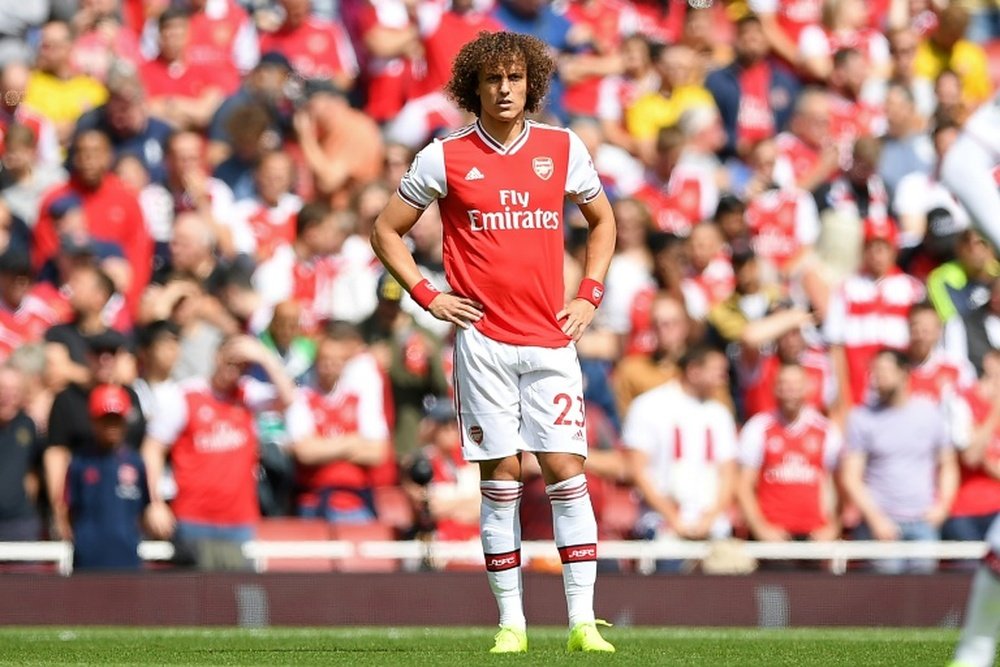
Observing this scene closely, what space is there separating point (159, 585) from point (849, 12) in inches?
373

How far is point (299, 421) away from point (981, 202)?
7405 millimetres

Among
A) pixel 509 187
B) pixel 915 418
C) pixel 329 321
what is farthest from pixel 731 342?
pixel 509 187

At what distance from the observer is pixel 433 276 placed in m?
14.5

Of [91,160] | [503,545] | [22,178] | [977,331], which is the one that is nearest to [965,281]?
[977,331]

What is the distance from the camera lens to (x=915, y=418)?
542 inches

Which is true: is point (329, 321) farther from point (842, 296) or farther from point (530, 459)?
point (842, 296)

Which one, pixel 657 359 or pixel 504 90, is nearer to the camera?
pixel 504 90

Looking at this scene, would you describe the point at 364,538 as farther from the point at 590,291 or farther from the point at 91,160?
the point at 590,291

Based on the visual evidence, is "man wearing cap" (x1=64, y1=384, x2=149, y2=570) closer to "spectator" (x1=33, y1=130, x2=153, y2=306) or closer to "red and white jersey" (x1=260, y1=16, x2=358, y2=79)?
"spectator" (x1=33, y1=130, x2=153, y2=306)

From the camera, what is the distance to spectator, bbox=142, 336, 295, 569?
41.9ft

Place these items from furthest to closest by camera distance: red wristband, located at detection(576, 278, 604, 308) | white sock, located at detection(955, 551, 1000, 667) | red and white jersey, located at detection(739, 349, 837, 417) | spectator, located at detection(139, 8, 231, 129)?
spectator, located at detection(139, 8, 231, 129)
red and white jersey, located at detection(739, 349, 837, 417)
red wristband, located at detection(576, 278, 604, 308)
white sock, located at detection(955, 551, 1000, 667)

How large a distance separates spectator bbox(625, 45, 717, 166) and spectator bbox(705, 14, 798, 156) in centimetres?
19

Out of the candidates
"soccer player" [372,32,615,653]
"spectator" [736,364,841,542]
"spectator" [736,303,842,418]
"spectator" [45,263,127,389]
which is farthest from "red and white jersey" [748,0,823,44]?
"soccer player" [372,32,615,653]

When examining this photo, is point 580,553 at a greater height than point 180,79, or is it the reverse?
point 180,79
